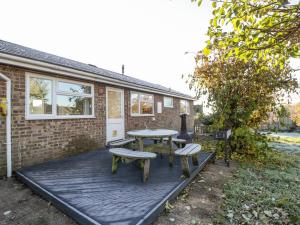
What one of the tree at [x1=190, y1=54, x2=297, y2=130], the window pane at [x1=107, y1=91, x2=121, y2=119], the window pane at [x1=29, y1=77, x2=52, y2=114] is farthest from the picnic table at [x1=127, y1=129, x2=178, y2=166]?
the window pane at [x1=107, y1=91, x2=121, y2=119]

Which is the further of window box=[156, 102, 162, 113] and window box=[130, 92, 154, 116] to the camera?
window box=[156, 102, 162, 113]

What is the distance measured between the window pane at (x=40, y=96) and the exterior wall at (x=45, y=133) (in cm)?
24

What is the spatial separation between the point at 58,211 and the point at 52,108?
3.21 m

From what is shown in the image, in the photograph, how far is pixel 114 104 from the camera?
23.9 feet

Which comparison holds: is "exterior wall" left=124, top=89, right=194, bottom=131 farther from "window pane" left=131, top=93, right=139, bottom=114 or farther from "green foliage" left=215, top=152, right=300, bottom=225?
"green foliage" left=215, top=152, right=300, bottom=225

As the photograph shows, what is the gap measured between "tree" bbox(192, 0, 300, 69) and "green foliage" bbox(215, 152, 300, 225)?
8.59 ft

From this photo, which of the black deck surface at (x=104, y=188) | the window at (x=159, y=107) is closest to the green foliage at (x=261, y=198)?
the black deck surface at (x=104, y=188)

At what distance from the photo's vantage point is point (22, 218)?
7.90 ft

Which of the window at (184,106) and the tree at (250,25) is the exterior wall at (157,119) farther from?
the tree at (250,25)

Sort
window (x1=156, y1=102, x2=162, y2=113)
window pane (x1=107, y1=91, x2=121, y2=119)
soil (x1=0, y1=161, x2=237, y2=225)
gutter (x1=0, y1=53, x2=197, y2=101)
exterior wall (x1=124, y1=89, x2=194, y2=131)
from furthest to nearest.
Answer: window (x1=156, y1=102, x2=162, y2=113)
exterior wall (x1=124, y1=89, x2=194, y2=131)
window pane (x1=107, y1=91, x2=121, y2=119)
gutter (x1=0, y1=53, x2=197, y2=101)
soil (x1=0, y1=161, x2=237, y2=225)

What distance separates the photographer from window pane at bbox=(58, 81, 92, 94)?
16.7ft

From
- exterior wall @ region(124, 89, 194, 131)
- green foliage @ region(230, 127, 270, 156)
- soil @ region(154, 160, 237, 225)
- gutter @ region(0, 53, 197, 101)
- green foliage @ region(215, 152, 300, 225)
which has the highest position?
gutter @ region(0, 53, 197, 101)

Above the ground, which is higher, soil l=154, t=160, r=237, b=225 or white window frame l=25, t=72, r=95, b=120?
white window frame l=25, t=72, r=95, b=120

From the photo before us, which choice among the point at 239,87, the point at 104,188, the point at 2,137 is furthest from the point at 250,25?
the point at 2,137
